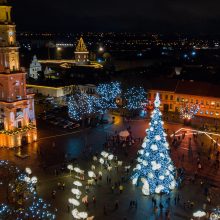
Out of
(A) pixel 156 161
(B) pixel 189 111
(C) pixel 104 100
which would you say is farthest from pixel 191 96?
(A) pixel 156 161

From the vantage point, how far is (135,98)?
63.4 meters

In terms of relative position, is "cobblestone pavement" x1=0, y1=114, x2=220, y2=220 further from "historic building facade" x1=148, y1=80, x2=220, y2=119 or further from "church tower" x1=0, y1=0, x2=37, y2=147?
"historic building facade" x1=148, y1=80, x2=220, y2=119

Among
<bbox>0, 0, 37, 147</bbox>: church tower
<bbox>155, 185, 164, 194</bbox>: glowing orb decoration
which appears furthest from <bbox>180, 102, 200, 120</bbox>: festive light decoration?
<bbox>155, 185, 164, 194</bbox>: glowing orb decoration

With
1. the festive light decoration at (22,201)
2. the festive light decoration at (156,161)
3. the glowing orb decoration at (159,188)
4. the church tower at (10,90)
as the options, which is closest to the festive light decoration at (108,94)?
the church tower at (10,90)

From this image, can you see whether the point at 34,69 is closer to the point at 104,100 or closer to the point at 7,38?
the point at 104,100

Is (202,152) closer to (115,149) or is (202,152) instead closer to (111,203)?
(115,149)

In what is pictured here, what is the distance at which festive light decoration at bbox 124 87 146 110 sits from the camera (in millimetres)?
63156

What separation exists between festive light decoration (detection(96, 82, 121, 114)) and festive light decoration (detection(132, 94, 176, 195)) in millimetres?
29977

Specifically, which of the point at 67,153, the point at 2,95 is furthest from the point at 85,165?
the point at 2,95

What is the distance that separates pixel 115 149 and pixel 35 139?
1200cm

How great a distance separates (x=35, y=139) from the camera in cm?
4994

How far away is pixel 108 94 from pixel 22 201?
38710 millimetres

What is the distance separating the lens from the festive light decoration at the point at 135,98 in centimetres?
6316

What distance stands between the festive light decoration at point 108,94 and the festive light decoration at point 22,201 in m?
30.1
